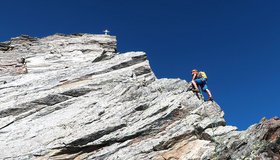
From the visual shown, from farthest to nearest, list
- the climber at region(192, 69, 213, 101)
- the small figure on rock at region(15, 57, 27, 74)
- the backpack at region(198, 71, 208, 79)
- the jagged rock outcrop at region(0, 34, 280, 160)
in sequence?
the small figure on rock at region(15, 57, 27, 74)
the backpack at region(198, 71, 208, 79)
the climber at region(192, 69, 213, 101)
the jagged rock outcrop at region(0, 34, 280, 160)

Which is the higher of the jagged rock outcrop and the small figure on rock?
the small figure on rock

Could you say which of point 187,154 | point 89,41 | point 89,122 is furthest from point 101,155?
point 89,41

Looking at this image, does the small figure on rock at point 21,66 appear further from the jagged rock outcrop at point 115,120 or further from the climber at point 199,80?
the climber at point 199,80

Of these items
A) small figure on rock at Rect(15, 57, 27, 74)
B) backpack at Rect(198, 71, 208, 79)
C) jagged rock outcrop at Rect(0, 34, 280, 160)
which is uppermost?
small figure on rock at Rect(15, 57, 27, 74)

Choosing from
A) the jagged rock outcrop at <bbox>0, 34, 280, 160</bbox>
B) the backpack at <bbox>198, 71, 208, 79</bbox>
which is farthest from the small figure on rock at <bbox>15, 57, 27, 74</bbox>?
the backpack at <bbox>198, 71, 208, 79</bbox>

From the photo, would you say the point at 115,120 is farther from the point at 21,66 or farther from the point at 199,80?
the point at 21,66

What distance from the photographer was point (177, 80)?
32.6 metres

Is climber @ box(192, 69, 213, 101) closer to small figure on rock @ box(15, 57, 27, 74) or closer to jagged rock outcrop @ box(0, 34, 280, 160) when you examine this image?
jagged rock outcrop @ box(0, 34, 280, 160)

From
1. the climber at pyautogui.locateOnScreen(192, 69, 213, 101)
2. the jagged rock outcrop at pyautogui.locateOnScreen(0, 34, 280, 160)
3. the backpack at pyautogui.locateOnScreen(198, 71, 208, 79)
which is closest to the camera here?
Result: the jagged rock outcrop at pyautogui.locateOnScreen(0, 34, 280, 160)

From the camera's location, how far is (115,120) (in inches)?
994

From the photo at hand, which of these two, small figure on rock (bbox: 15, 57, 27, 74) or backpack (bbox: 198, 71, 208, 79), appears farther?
small figure on rock (bbox: 15, 57, 27, 74)

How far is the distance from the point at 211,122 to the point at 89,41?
898 inches

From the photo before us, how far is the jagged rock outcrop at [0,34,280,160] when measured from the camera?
892 inches

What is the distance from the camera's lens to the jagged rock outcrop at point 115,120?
22.7m
